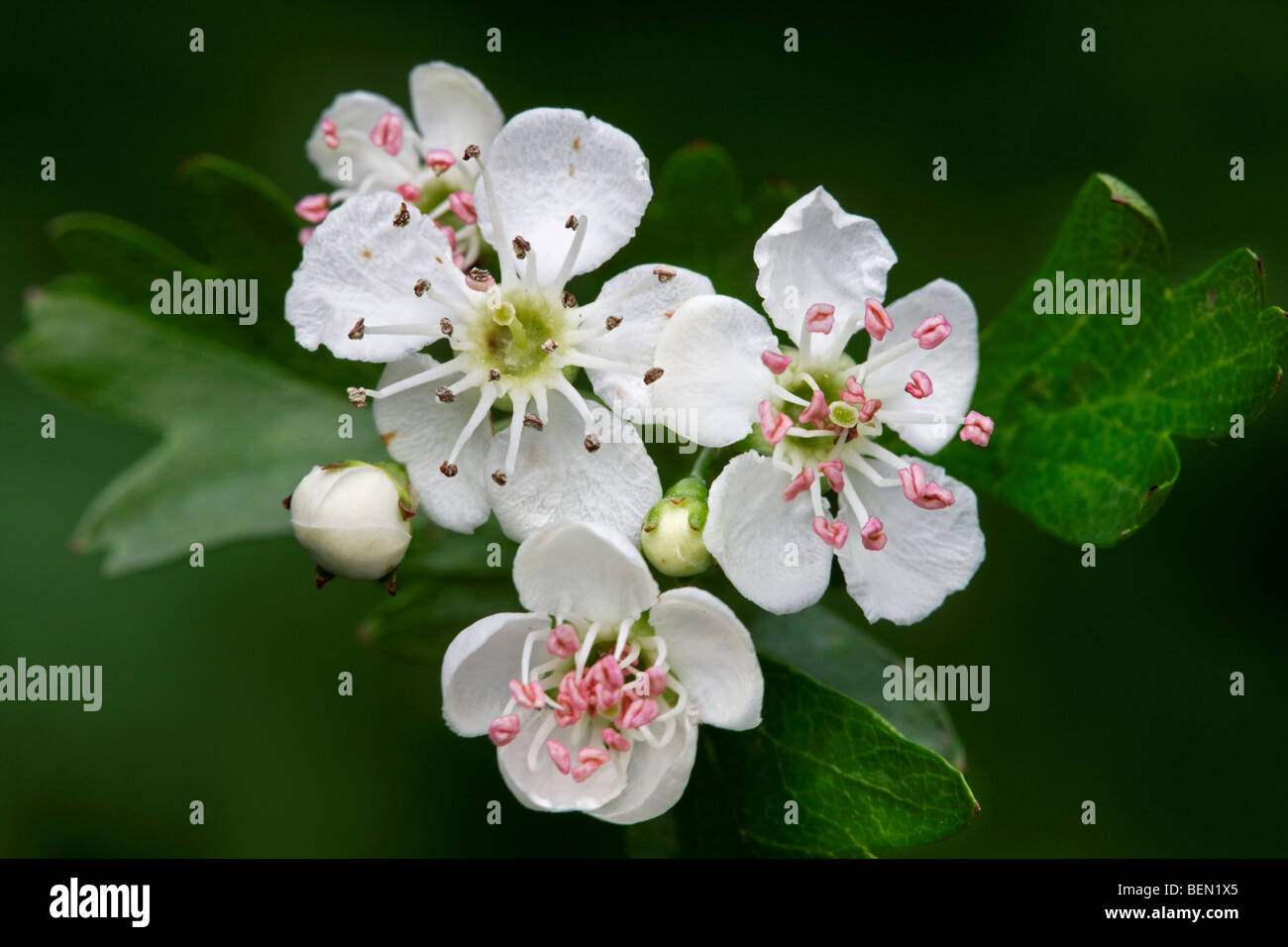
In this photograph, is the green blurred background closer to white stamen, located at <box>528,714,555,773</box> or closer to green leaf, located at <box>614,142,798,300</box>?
green leaf, located at <box>614,142,798,300</box>

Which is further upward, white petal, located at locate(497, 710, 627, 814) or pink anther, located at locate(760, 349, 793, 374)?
pink anther, located at locate(760, 349, 793, 374)

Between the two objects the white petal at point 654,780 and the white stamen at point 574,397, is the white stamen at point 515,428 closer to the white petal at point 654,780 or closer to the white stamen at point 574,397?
the white stamen at point 574,397

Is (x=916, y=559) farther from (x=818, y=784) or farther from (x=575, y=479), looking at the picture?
(x=575, y=479)

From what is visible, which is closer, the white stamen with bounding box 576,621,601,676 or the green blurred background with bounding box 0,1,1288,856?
the white stamen with bounding box 576,621,601,676

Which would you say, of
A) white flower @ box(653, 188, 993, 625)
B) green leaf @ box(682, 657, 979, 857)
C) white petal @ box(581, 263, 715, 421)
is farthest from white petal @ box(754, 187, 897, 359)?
green leaf @ box(682, 657, 979, 857)

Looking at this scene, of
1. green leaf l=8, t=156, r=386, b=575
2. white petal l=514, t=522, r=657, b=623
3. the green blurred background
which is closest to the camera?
white petal l=514, t=522, r=657, b=623

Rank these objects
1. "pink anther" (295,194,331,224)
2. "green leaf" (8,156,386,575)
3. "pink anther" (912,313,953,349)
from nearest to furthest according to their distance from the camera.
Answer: "pink anther" (912,313,953,349) < "pink anther" (295,194,331,224) < "green leaf" (8,156,386,575)
